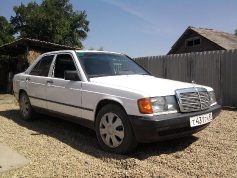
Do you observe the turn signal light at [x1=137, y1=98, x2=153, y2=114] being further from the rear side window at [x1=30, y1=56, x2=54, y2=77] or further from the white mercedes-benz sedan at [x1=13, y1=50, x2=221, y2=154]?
the rear side window at [x1=30, y1=56, x2=54, y2=77]

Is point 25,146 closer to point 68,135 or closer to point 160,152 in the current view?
point 68,135

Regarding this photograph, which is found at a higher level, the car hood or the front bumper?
the car hood

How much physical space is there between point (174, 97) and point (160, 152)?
92 cm

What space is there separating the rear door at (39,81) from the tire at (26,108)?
8.2 inches

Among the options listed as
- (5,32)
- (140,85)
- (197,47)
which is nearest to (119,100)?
(140,85)

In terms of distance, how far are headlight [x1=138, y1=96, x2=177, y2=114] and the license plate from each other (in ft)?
1.10

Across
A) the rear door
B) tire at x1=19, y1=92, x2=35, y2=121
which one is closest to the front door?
the rear door

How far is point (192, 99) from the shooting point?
3916mm

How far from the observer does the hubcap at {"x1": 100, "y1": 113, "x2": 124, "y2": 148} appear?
3.86 m

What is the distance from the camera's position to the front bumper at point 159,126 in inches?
137

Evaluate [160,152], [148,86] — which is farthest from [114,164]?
[148,86]

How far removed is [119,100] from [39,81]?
2.60 metres

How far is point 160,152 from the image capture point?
13.3 ft

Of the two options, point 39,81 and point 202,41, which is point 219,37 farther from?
point 39,81
